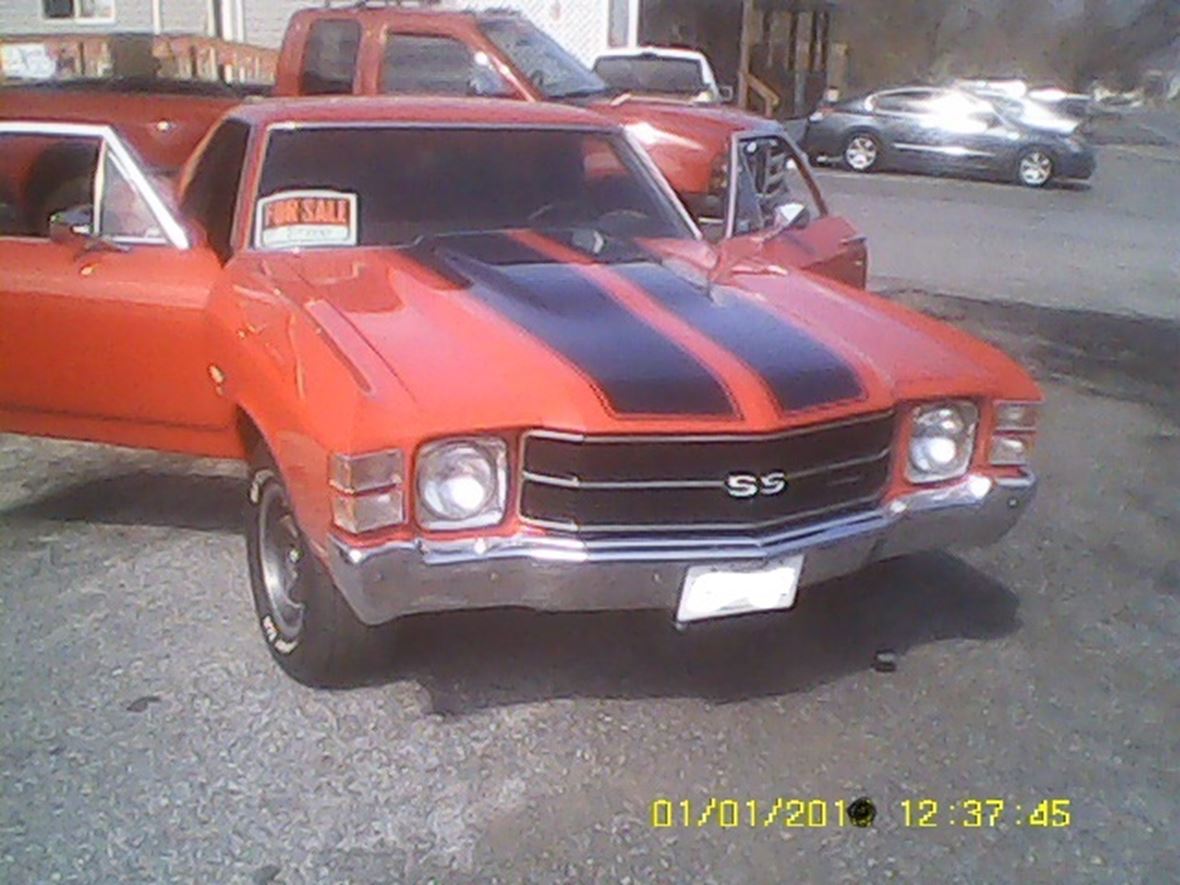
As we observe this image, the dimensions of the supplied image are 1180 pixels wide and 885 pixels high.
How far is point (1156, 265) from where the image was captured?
13.0 metres

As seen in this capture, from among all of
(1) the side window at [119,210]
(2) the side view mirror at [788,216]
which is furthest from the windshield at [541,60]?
(1) the side window at [119,210]

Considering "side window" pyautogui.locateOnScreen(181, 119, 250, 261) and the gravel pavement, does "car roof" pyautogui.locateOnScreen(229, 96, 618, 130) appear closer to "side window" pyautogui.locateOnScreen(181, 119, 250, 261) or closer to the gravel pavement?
"side window" pyautogui.locateOnScreen(181, 119, 250, 261)

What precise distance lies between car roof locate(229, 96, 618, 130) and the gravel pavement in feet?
4.98

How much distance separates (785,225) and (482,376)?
8.49 feet

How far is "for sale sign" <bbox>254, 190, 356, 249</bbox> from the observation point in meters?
4.48

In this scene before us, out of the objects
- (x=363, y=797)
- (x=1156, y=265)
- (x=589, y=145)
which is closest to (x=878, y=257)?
(x=1156, y=265)

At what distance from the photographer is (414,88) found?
902 cm

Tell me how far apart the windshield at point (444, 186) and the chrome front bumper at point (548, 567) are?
1579 millimetres

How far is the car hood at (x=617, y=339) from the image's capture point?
3.37 m

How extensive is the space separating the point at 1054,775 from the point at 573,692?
1.30 metres

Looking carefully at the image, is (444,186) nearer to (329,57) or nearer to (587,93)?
(329,57)

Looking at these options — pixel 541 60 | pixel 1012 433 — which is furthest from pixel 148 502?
pixel 541 60

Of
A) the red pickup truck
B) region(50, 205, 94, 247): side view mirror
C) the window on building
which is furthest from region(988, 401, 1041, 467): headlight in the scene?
the window on building

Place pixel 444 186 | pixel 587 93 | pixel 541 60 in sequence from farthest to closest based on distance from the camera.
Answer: pixel 587 93, pixel 541 60, pixel 444 186
